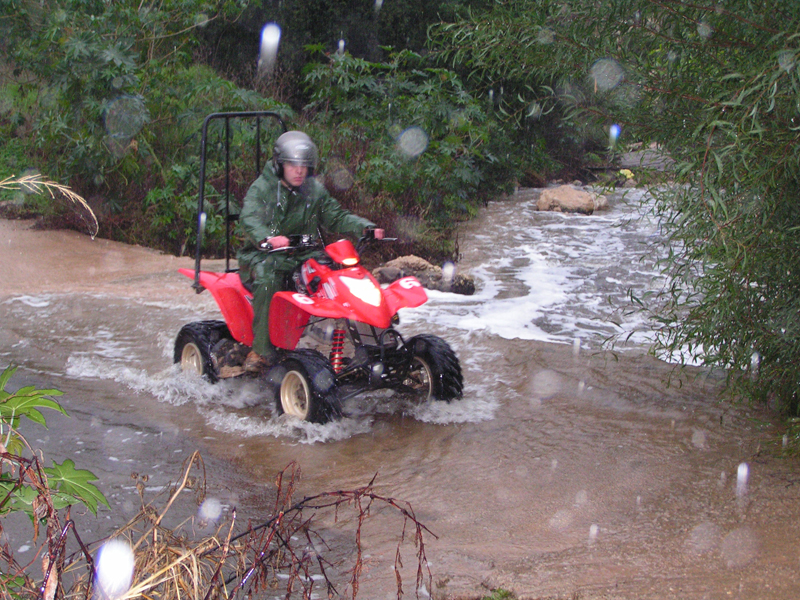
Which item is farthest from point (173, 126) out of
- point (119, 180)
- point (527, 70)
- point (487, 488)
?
point (487, 488)

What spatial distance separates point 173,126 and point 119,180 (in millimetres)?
1322

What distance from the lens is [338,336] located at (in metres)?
5.07

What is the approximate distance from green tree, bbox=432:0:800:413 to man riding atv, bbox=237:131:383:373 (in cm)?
136

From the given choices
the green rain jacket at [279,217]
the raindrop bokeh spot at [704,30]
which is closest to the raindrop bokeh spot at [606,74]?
the raindrop bokeh spot at [704,30]

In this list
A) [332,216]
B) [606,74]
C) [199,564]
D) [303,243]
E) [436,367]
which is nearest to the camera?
[199,564]

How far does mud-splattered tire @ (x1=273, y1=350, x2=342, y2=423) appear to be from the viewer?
4676 millimetres

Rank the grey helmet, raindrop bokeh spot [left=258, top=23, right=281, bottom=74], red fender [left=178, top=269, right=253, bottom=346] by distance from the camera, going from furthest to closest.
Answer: raindrop bokeh spot [left=258, top=23, right=281, bottom=74] < red fender [left=178, top=269, right=253, bottom=346] < the grey helmet

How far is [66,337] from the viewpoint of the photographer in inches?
280

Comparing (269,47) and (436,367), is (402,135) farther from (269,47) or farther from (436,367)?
(436,367)

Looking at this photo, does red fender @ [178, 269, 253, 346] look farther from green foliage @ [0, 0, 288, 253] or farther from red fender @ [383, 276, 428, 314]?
green foliage @ [0, 0, 288, 253]

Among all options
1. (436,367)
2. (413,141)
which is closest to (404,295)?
(436,367)

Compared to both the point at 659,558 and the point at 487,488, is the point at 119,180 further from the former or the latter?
the point at 659,558

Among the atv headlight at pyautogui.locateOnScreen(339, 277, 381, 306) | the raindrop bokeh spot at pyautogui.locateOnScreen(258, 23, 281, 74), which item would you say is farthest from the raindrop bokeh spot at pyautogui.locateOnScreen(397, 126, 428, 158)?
the atv headlight at pyautogui.locateOnScreen(339, 277, 381, 306)

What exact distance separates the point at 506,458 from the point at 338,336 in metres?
1.40
